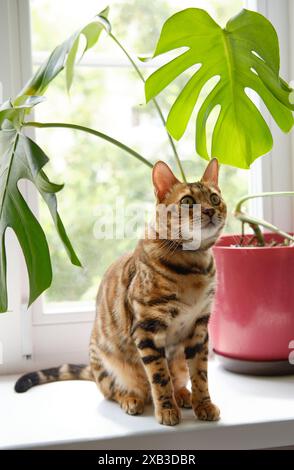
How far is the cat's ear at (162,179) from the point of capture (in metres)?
1.04

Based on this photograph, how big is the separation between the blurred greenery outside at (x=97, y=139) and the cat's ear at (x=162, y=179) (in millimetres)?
618

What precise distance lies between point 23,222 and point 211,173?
1.23 feet

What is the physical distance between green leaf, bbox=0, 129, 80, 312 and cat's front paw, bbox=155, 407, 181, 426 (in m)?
0.31

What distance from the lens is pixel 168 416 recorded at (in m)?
1.02

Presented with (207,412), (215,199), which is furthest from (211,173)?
(207,412)

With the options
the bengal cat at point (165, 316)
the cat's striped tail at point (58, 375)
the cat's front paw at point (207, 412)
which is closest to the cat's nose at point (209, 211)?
the bengal cat at point (165, 316)

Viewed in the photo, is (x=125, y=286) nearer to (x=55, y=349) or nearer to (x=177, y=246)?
(x=177, y=246)

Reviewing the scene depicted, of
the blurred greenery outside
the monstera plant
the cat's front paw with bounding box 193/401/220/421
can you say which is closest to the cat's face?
the monstera plant

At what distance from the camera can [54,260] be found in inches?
66.0

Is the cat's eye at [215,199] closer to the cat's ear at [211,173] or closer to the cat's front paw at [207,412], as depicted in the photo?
the cat's ear at [211,173]

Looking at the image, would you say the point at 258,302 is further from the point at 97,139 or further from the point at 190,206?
the point at 97,139

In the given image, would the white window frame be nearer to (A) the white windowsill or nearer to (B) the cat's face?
(A) the white windowsill

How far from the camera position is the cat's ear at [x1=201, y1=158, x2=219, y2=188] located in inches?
43.4
